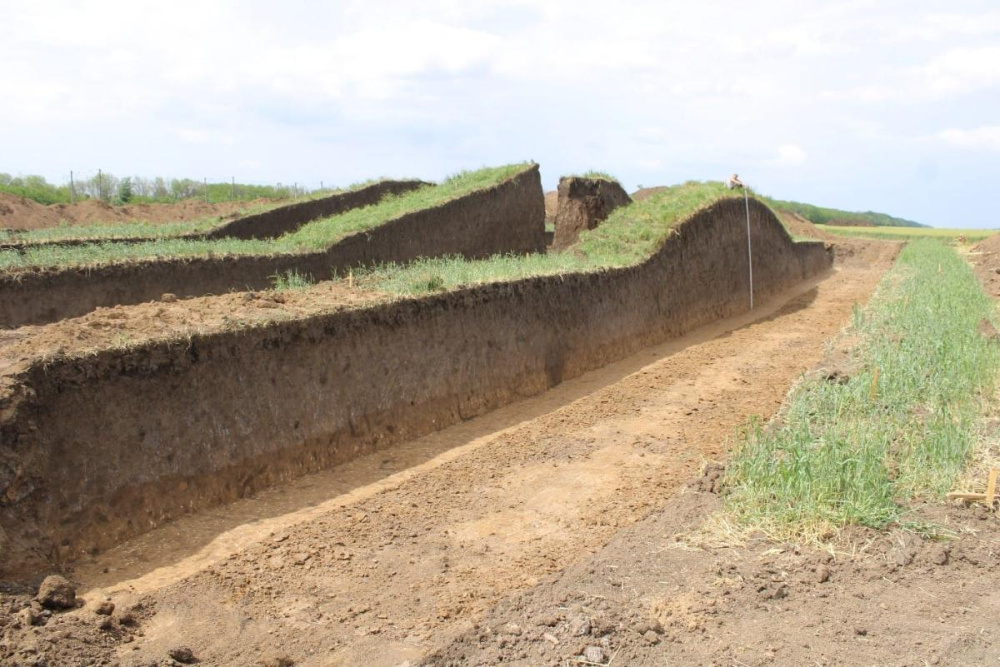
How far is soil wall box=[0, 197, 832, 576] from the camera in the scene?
4898 millimetres

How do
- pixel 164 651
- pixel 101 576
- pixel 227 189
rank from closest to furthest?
pixel 164 651 → pixel 101 576 → pixel 227 189

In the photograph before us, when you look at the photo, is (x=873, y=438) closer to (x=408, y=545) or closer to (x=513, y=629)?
(x=513, y=629)

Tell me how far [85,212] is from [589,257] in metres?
18.2

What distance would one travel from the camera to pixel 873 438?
18.3 ft

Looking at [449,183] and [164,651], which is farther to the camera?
[449,183]

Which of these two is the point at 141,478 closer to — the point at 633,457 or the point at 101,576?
the point at 101,576

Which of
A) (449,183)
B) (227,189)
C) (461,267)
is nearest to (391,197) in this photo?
(449,183)

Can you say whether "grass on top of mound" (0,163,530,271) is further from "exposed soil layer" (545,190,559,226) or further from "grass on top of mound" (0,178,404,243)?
"exposed soil layer" (545,190,559,226)

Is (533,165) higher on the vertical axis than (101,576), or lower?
higher

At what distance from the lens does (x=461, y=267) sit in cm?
985

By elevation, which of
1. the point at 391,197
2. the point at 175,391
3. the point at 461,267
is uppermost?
the point at 391,197

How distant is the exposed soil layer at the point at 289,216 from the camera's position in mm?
15062

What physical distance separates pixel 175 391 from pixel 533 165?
11604 mm

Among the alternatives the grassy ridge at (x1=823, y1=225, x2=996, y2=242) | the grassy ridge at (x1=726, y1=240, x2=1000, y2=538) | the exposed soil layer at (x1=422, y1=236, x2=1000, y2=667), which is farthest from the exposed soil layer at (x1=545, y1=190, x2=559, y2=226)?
the exposed soil layer at (x1=422, y1=236, x2=1000, y2=667)
